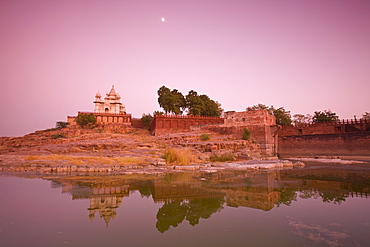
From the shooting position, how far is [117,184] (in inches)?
468

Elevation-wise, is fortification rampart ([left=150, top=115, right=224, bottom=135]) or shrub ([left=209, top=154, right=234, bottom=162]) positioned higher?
fortification rampart ([left=150, top=115, right=224, bottom=135])

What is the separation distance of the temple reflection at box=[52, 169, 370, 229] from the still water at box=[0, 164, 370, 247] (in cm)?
4

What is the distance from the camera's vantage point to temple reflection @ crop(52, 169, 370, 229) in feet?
24.3

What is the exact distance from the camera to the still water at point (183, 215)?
525 centimetres

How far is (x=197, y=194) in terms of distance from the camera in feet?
32.3

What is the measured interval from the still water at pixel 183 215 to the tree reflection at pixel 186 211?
3 cm

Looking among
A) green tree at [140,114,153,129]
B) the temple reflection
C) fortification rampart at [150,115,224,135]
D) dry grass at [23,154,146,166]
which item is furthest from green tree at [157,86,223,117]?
the temple reflection

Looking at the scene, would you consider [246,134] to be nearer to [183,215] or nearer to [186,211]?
[186,211]

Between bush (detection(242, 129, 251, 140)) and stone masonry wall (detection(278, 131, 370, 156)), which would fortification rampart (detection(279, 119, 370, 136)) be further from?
bush (detection(242, 129, 251, 140))

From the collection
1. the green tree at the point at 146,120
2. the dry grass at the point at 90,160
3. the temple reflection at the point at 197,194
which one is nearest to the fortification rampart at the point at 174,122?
the green tree at the point at 146,120

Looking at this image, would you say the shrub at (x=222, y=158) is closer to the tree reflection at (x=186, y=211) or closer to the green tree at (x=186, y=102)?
the tree reflection at (x=186, y=211)

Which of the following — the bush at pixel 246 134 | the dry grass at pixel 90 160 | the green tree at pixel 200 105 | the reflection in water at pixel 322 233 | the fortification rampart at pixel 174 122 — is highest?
→ the green tree at pixel 200 105

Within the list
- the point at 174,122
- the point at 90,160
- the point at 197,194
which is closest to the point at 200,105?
the point at 174,122

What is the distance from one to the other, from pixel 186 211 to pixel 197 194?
2.37 meters
